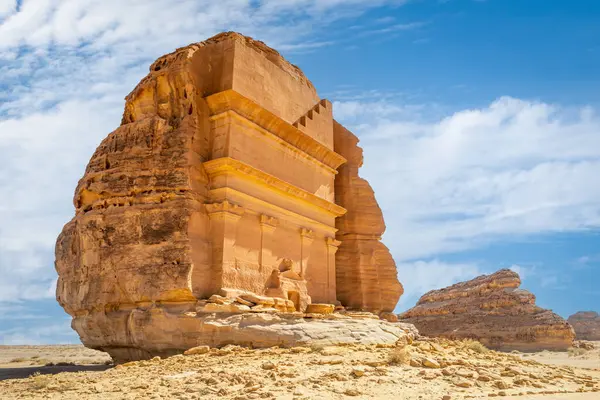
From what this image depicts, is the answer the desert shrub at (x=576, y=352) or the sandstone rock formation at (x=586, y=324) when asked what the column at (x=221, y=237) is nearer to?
the desert shrub at (x=576, y=352)

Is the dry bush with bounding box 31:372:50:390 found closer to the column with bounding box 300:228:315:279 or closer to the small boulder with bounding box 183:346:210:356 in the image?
the small boulder with bounding box 183:346:210:356

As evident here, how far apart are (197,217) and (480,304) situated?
86.8 feet

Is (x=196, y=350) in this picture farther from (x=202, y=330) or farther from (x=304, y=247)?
(x=304, y=247)

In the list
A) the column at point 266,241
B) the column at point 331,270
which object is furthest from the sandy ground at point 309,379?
the column at point 331,270

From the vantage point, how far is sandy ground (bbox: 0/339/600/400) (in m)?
8.03

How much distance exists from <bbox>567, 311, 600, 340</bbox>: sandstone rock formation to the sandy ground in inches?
1543

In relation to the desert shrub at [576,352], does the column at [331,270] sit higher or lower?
higher

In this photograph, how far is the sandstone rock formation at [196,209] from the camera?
39.8 ft

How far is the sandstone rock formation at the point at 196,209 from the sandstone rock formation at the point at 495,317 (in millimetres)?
19190

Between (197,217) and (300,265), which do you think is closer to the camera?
(197,217)

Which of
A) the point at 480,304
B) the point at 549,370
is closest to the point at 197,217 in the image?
the point at 549,370

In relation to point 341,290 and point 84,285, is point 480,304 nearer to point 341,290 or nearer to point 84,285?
point 341,290

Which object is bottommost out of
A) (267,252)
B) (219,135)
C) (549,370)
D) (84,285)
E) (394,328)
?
(549,370)

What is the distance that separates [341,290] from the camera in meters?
18.6
